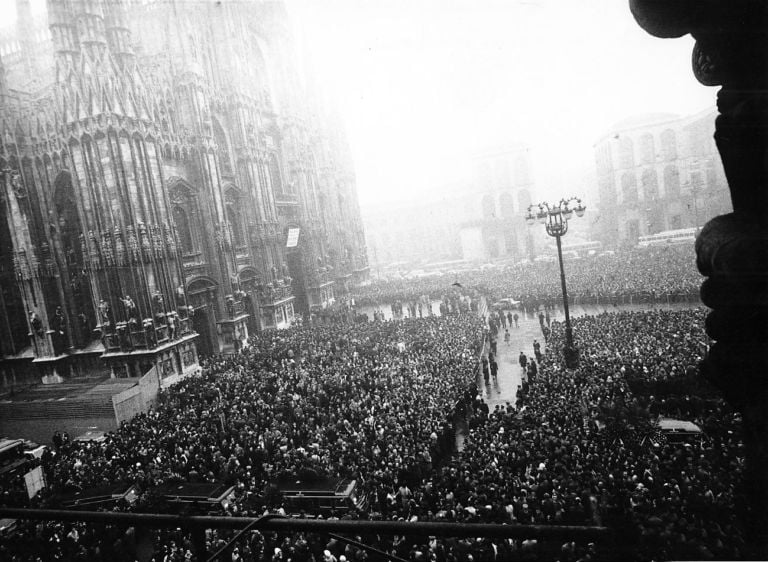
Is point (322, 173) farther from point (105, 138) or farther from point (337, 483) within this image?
point (337, 483)

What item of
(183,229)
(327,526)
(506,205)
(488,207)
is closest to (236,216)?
(183,229)

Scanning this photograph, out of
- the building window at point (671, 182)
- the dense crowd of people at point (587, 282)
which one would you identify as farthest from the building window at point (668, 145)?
the dense crowd of people at point (587, 282)

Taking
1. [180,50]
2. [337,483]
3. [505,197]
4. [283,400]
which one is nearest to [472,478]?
[337,483]

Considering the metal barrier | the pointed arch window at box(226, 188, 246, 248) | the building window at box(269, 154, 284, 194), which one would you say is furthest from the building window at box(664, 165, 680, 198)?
the metal barrier

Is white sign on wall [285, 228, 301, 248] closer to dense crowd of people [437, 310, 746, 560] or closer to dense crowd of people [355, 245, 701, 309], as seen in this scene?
dense crowd of people [355, 245, 701, 309]

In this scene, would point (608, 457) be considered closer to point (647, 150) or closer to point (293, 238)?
point (293, 238)
